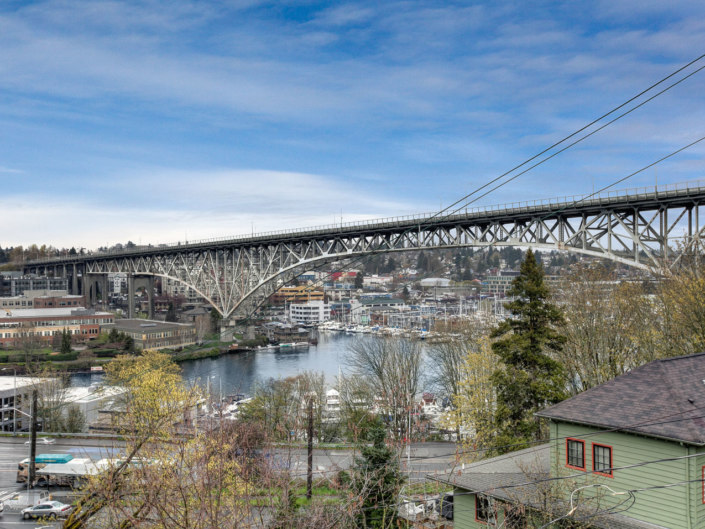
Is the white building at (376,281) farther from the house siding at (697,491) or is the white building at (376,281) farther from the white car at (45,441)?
the house siding at (697,491)

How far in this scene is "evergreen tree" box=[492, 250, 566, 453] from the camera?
42.7 ft

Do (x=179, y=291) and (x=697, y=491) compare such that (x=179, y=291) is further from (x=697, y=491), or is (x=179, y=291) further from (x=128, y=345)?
(x=697, y=491)

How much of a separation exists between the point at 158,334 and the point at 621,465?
46678 mm

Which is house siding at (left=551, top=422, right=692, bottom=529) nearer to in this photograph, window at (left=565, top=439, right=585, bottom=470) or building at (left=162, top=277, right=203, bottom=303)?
window at (left=565, top=439, right=585, bottom=470)

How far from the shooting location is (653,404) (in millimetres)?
8219

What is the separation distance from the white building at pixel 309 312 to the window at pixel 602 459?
216 feet

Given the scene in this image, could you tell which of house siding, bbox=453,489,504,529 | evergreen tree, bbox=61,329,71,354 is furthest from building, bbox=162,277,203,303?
house siding, bbox=453,489,504,529

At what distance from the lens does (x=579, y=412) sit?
8.79m

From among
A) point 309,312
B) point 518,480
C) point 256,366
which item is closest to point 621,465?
point 518,480

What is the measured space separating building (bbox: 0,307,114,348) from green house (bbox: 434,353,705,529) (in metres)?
48.0

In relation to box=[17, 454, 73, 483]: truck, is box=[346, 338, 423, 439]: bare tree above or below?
above

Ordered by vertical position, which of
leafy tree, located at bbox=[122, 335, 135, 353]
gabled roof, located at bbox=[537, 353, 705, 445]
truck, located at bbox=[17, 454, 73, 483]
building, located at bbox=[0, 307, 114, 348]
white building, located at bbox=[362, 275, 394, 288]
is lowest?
leafy tree, located at bbox=[122, 335, 135, 353]

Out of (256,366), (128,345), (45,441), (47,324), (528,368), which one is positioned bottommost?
(256,366)

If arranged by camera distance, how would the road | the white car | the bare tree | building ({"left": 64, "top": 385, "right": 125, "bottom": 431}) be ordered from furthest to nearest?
building ({"left": 64, "top": 385, "right": 125, "bottom": 431}) < the bare tree < the white car < the road
